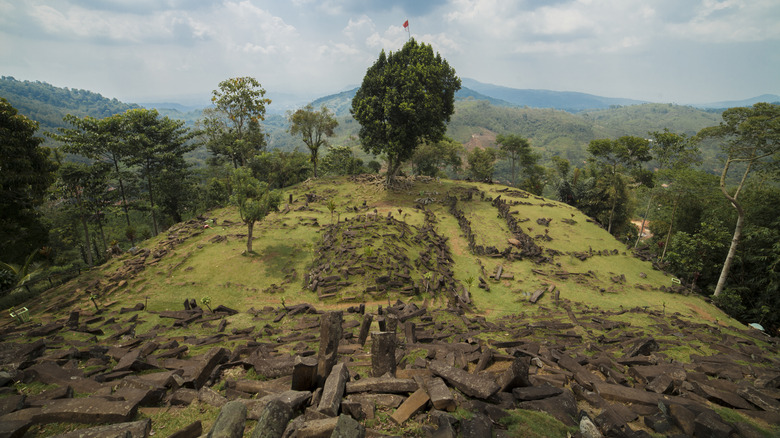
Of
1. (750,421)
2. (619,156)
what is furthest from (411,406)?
(619,156)

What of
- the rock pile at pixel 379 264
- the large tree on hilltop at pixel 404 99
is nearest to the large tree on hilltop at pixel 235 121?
the large tree on hilltop at pixel 404 99

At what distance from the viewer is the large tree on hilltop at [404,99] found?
94.1ft

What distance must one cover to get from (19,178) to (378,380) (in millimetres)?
23144

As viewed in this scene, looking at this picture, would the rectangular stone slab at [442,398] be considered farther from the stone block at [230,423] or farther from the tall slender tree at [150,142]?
the tall slender tree at [150,142]

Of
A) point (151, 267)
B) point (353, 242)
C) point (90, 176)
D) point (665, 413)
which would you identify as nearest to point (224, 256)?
point (151, 267)

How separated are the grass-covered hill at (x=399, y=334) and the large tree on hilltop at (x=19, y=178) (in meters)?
5.17

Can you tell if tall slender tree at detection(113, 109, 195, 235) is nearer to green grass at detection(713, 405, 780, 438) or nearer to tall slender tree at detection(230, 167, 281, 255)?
tall slender tree at detection(230, 167, 281, 255)

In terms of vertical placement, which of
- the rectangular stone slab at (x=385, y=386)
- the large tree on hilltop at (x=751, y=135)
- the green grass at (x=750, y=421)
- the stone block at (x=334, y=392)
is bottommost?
the green grass at (x=750, y=421)

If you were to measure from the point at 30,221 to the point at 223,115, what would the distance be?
72.0 feet

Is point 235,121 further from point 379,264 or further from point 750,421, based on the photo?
point 750,421

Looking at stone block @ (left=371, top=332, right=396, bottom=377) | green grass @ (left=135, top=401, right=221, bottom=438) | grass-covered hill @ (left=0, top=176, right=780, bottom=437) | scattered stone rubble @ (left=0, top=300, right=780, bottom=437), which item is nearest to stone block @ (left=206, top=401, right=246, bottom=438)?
scattered stone rubble @ (left=0, top=300, right=780, bottom=437)

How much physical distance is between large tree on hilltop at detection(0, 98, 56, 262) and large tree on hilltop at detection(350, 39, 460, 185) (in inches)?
940

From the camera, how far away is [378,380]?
222 inches

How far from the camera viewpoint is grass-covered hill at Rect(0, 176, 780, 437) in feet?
16.8
